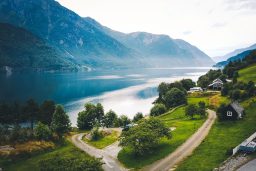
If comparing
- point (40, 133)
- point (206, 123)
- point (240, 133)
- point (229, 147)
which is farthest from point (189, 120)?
point (40, 133)

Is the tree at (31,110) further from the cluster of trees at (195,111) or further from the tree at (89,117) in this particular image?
the cluster of trees at (195,111)

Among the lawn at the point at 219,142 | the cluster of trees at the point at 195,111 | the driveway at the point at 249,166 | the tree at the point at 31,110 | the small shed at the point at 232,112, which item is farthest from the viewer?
the tree at the point at 31,110

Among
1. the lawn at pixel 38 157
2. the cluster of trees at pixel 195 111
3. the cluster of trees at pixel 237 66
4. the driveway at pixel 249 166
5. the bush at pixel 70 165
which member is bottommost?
the lawn at pixel 38 157

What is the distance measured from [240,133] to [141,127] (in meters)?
22.5

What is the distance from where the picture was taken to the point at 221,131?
73812 millimetres

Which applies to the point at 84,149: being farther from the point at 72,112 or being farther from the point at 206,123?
the point at 72,112

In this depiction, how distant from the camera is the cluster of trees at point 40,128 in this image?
260 ft

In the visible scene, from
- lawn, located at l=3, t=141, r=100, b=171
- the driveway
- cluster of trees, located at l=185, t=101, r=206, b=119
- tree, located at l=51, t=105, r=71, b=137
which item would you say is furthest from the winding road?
Answer: the driveway

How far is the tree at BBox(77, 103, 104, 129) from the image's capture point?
117125 mm

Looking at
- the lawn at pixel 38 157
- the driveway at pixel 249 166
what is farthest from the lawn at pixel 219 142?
the lawn at pixel 38 157

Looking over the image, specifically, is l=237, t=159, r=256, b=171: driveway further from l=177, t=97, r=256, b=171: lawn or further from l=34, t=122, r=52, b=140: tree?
l=34, t=122, r=52, b=140: tree

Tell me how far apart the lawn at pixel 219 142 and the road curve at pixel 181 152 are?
4.81 feet

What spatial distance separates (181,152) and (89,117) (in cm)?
6166

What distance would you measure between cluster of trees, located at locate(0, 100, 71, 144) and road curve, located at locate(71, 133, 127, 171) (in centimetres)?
553
